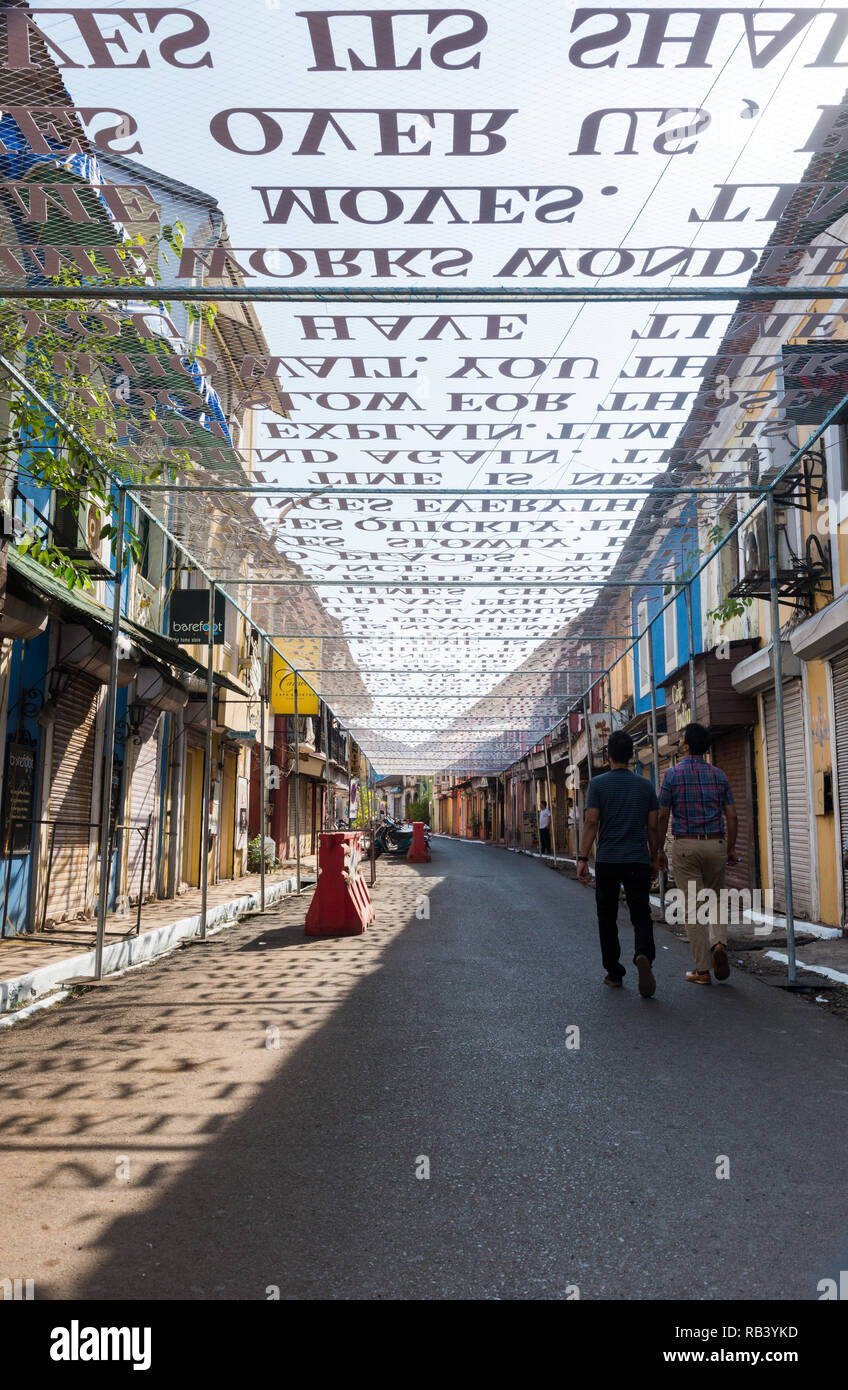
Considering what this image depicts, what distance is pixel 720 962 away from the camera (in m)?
7.39

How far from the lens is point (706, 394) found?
704 centimetres

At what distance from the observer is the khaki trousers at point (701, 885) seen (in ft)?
24.4

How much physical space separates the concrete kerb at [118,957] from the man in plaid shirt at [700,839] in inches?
185

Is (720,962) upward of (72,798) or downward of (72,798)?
downward

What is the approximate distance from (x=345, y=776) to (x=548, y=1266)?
47.1m

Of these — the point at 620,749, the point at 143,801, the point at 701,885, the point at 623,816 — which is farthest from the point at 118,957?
the point at 143,801

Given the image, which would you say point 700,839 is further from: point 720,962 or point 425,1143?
point 425,1143

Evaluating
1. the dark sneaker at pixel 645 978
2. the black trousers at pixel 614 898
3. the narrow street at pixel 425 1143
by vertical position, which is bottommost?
the narrow street at pixel 425 1143

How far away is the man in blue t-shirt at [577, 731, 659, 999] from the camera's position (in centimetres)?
733

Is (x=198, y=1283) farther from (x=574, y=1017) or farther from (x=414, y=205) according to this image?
(x=414, y=205)

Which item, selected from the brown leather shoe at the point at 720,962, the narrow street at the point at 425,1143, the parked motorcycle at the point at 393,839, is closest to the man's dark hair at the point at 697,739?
the brown leather shoe at the point at 720,962

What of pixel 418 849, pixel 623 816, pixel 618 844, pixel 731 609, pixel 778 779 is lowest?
pixel 418 849

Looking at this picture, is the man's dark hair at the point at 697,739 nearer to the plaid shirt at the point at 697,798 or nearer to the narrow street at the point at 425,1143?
the plaid shirt at the point at 697,798

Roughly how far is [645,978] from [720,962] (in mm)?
861
